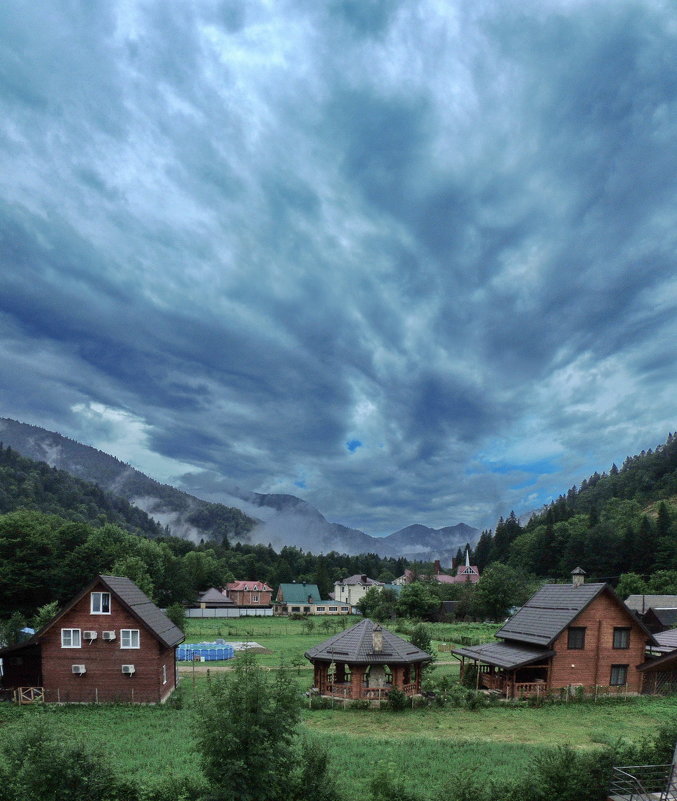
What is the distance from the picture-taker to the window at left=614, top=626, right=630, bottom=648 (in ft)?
119

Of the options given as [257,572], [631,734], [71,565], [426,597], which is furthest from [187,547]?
[631,734]

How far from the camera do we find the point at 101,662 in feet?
104

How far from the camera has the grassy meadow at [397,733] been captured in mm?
19078

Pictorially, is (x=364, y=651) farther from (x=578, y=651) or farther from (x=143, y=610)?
(x=578, y=651)

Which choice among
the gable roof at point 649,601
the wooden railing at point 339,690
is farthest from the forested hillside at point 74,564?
the gable roof at point 649,601

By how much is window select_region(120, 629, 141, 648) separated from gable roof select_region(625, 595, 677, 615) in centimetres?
6362

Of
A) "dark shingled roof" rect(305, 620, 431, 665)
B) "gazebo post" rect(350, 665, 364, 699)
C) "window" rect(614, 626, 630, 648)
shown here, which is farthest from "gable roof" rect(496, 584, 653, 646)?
"gazebo post" rect(350, 665, 364, 699)

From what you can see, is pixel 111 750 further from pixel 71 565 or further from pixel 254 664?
pixel 71 565

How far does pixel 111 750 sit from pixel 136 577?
4614 centimetres

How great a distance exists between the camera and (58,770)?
13.9 meters

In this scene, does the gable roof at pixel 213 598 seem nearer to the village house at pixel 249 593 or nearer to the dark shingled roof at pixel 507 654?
the village house at pixel 249 593

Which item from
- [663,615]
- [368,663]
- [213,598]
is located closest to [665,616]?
[663,615]

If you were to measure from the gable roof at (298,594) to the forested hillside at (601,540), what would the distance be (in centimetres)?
5267

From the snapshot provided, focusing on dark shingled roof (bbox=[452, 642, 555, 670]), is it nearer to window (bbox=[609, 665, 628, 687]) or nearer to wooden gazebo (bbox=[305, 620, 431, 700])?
wooden gazebo (bbox=[305, 620, 431, 700])
